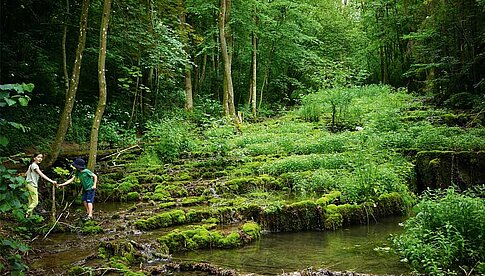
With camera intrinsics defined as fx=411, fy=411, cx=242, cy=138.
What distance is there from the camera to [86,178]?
991 centimetres

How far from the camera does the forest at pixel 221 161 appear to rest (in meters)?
6.56

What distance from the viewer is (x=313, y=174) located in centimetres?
1152

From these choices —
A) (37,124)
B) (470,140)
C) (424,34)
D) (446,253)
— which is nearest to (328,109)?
(424,34)

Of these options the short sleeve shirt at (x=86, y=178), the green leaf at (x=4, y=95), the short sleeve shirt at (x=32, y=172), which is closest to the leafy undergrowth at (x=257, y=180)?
the short sleeve shirt at (x=86, y=178)

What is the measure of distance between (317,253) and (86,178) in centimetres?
576

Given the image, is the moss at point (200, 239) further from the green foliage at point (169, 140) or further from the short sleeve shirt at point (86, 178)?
the green foliage at point (169, 140)

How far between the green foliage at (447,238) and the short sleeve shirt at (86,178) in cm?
704

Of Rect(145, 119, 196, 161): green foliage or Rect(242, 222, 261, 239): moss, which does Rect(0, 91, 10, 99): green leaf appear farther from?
Rect(145, 119, 196, 161): green foliage

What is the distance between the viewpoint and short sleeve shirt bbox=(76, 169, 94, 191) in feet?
32.3

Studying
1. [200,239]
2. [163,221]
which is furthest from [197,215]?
[200,239]

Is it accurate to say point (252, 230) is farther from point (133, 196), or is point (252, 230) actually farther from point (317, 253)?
point (133, 196)

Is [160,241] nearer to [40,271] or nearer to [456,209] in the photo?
[40,271]

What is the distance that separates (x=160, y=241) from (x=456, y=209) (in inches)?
207

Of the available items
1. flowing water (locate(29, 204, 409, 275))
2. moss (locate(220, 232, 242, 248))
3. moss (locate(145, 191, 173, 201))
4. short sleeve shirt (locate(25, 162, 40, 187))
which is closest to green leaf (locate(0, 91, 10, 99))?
flowing water (locate(29, 204, 409, 275))
